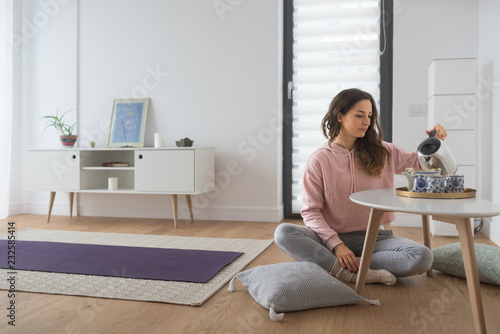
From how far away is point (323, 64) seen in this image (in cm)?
389

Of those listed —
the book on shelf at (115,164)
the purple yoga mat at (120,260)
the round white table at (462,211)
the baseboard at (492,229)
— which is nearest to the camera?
the round white table at (462,211)

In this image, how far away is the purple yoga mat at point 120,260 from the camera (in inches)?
83.7

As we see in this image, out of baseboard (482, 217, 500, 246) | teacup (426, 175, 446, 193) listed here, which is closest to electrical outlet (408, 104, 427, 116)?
baseboard (482, 217, 500, 246)

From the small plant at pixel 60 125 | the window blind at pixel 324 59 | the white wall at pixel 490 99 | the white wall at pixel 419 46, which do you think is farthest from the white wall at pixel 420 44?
the small plant at pixel 60 125

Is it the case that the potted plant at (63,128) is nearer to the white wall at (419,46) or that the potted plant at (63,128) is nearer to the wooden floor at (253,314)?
the wooden floor at (253,314)

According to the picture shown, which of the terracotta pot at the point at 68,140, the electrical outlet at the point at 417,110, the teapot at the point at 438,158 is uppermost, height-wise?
the electrical outlet at the point at 417,110

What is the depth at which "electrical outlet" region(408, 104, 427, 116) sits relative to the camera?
139 inches

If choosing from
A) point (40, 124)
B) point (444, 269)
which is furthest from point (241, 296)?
point (40, 124)

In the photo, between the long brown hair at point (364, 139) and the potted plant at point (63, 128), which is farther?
the potted plant at point (63, 128)

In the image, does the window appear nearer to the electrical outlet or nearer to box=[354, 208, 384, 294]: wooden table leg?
the electrical outlet

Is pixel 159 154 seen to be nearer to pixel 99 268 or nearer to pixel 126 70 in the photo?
pixel 126 70

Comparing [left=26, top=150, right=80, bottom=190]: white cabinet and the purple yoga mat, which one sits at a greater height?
[left=26, top=150, right=80, bottom=190]: white cabinet

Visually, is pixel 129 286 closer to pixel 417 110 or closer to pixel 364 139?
pixel 364 139

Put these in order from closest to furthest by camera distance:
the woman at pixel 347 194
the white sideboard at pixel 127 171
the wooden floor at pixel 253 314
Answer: the wooden floor at pixel 253 314 < the woman at pixel 347 194 < the white sideboard at pixel 127 171
